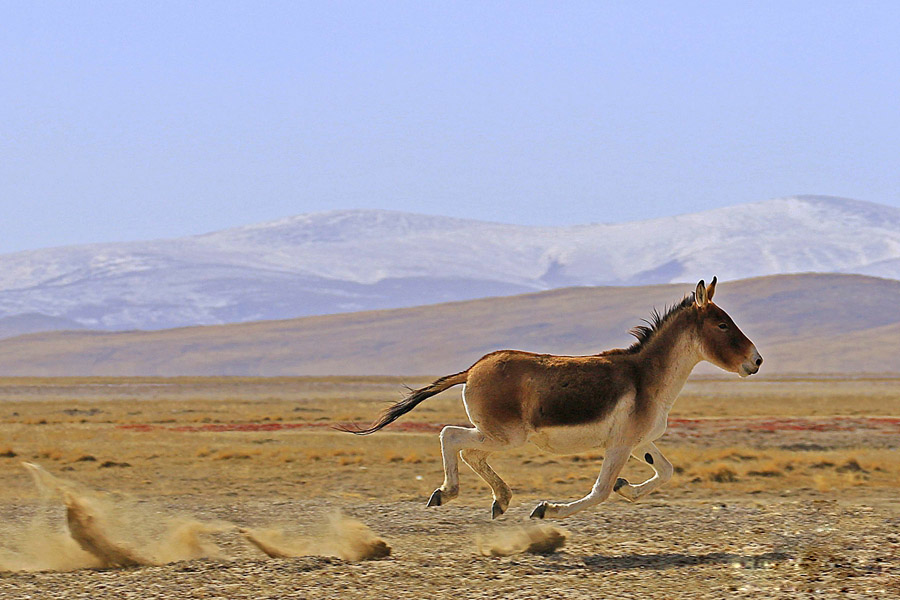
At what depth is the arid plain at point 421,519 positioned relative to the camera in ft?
35.0

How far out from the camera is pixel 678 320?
12.0 metres

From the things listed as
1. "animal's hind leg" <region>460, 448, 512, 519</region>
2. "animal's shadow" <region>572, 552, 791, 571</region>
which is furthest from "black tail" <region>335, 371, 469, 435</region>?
"animal's shadow" <region>572, 552, 791, 571</region>

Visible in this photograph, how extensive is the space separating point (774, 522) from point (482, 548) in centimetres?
406

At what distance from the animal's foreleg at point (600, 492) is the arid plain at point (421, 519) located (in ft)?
1.70

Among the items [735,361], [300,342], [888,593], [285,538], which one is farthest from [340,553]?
[300,342]

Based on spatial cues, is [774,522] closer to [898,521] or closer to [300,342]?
[898,521]

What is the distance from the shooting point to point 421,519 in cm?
1599

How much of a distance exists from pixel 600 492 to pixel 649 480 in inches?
30.9

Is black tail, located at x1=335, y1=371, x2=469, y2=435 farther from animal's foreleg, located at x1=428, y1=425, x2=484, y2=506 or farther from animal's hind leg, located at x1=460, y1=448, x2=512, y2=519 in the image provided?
animal's hind leg, located at x1=460, y1=448, x2=512, y2=519

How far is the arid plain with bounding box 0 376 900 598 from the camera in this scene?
10.7m

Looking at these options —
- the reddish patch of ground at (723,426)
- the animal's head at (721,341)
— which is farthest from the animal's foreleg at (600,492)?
the reddish patch of ground at (723,426)

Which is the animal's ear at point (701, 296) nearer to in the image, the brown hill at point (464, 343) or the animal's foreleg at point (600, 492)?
the animal's foreleg at point (600, 492)

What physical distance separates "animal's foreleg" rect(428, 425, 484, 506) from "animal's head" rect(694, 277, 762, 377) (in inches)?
87.8

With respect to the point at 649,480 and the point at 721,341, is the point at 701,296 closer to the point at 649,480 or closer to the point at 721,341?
the point at 721,341
